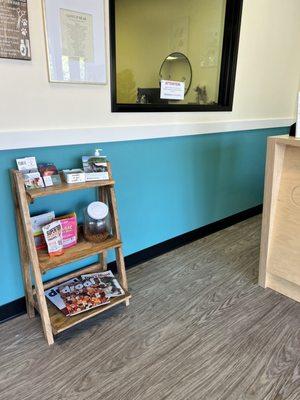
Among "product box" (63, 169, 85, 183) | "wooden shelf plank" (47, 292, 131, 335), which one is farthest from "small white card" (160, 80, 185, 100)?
"wooden shelf plank" (47, 292, 131, 335)

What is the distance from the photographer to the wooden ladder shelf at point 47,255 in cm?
133

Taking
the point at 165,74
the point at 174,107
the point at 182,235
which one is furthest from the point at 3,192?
the point at 165,74

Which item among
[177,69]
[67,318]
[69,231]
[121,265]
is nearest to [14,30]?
[69,231]

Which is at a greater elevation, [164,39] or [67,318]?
[164,39]

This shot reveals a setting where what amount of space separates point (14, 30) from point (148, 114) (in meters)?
0.85

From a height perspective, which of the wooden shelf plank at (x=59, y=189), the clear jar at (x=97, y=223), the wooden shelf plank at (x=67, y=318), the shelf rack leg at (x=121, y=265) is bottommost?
the wooden shelf plank at (x=67, y=318)

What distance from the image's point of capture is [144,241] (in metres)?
2.13

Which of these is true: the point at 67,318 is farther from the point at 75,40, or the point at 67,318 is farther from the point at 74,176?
the point at 75,40

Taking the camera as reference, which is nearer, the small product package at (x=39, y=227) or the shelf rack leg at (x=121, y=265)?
the small product package at (x=39, y=227)

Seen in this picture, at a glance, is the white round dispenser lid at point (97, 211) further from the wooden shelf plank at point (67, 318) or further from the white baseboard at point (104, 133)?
the wooden shelf plank at point (67, 318)

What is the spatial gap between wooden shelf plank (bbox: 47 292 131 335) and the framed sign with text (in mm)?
1240

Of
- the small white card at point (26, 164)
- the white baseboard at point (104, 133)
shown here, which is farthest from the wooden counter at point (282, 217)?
the small white card at point (26, 164)

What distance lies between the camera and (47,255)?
4.84ft

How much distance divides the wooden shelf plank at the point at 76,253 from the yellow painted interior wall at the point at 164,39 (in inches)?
38.2
